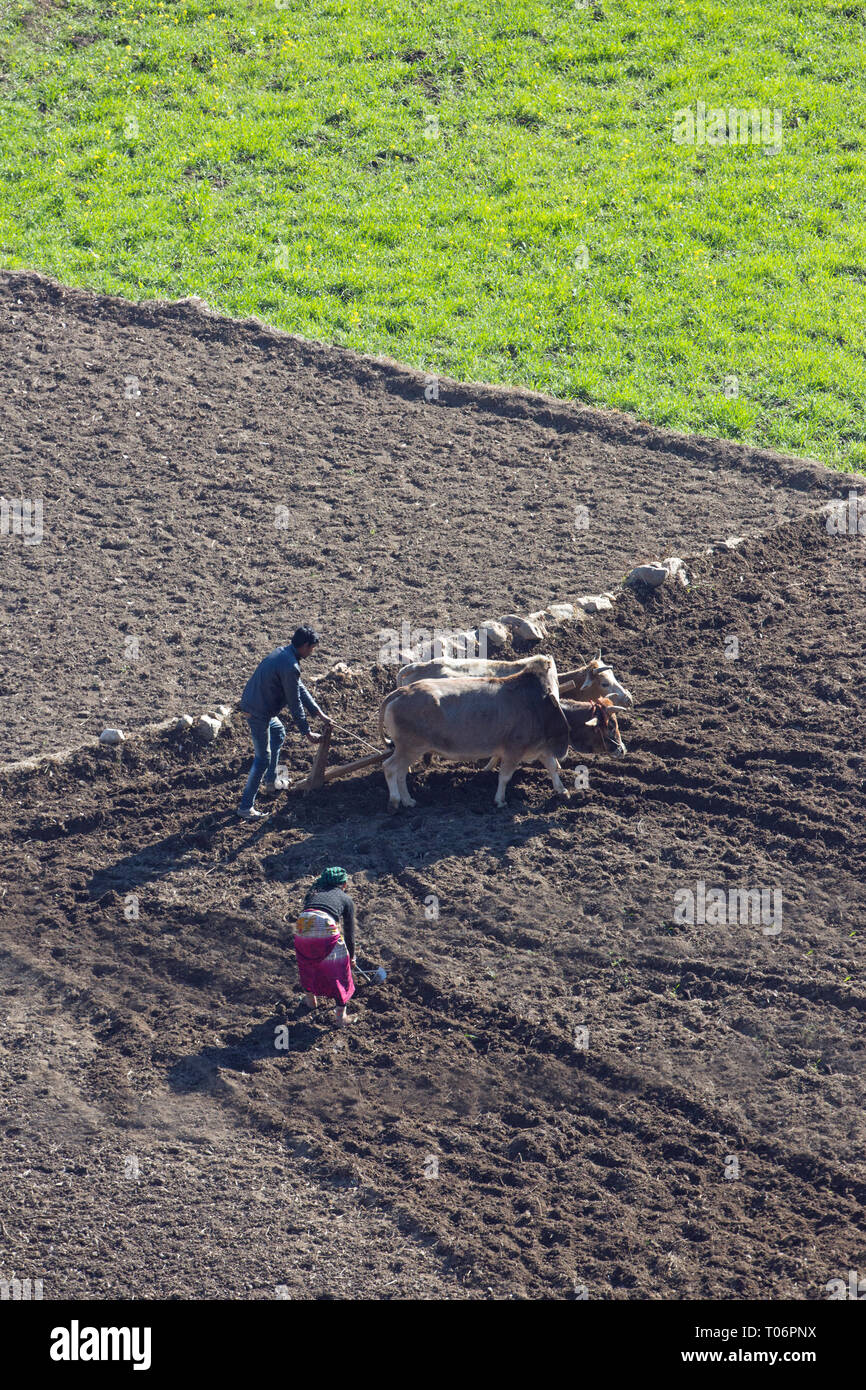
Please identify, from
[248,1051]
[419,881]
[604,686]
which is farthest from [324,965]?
[604,686]

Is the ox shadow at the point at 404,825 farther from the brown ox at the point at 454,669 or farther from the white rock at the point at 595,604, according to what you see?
the white rock at the point at 595,604

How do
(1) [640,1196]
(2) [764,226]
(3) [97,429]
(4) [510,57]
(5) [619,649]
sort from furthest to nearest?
(4) [510,57]
(2) [764,226]
(3) [97,429]
(5) [619,649]
(1) [640,1196]

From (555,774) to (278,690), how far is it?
2.86m

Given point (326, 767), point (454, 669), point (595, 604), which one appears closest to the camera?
point (326, 767)

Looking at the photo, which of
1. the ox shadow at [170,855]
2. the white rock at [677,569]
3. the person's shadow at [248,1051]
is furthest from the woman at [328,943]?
the white rock at [677,569]

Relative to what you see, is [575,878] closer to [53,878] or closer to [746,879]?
[746,879]

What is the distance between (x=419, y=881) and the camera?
13570 mm

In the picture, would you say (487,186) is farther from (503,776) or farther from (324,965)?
(324,965)

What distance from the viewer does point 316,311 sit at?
23.7 metres

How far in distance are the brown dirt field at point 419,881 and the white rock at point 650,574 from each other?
233 millimetres

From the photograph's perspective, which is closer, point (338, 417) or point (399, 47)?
point (338, 417)

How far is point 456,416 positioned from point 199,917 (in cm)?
1032

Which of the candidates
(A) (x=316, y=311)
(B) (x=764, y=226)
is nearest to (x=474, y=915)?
(A) (x=316, y=311)

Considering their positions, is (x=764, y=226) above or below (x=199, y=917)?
above
